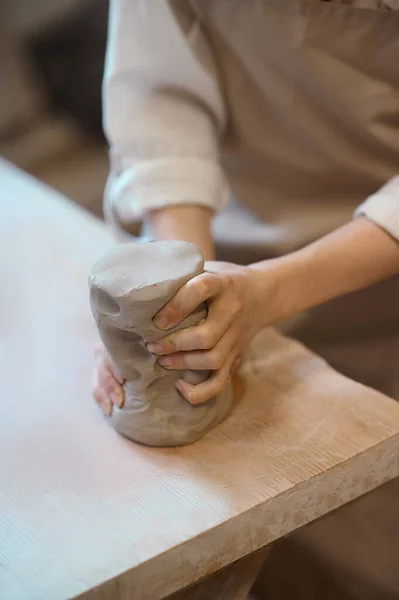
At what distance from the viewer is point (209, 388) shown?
61 centimetres

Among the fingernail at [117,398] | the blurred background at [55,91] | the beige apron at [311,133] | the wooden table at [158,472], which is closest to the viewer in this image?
the wooden table at [158,472]

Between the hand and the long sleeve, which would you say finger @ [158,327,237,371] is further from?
the long sleeve

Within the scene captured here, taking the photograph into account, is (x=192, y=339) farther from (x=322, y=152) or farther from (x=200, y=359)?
(x=322, y=152)

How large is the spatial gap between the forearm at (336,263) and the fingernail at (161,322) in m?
0.16

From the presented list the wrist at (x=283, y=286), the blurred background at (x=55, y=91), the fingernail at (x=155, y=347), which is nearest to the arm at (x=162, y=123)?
the wrist at (x=283, y=286)

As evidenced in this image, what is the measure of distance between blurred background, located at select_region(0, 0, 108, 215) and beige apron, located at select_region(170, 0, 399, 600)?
100 centimetres

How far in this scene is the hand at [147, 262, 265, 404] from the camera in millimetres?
573

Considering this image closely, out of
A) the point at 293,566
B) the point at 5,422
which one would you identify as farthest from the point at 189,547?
the point at 293,566

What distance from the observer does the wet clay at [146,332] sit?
564mm

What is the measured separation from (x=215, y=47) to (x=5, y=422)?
0.48 metres

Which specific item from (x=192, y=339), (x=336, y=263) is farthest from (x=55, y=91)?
(x=192, y=339)

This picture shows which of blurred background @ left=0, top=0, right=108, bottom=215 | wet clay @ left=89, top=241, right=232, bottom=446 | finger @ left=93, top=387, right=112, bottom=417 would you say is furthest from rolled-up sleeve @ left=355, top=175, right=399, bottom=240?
blurred background @ left=0, top=0, right=108, bottom=215

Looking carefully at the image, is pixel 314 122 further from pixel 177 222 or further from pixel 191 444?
pixel 191 444

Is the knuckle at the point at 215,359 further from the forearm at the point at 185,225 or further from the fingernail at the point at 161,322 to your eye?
the forearm at the point at 185,225
